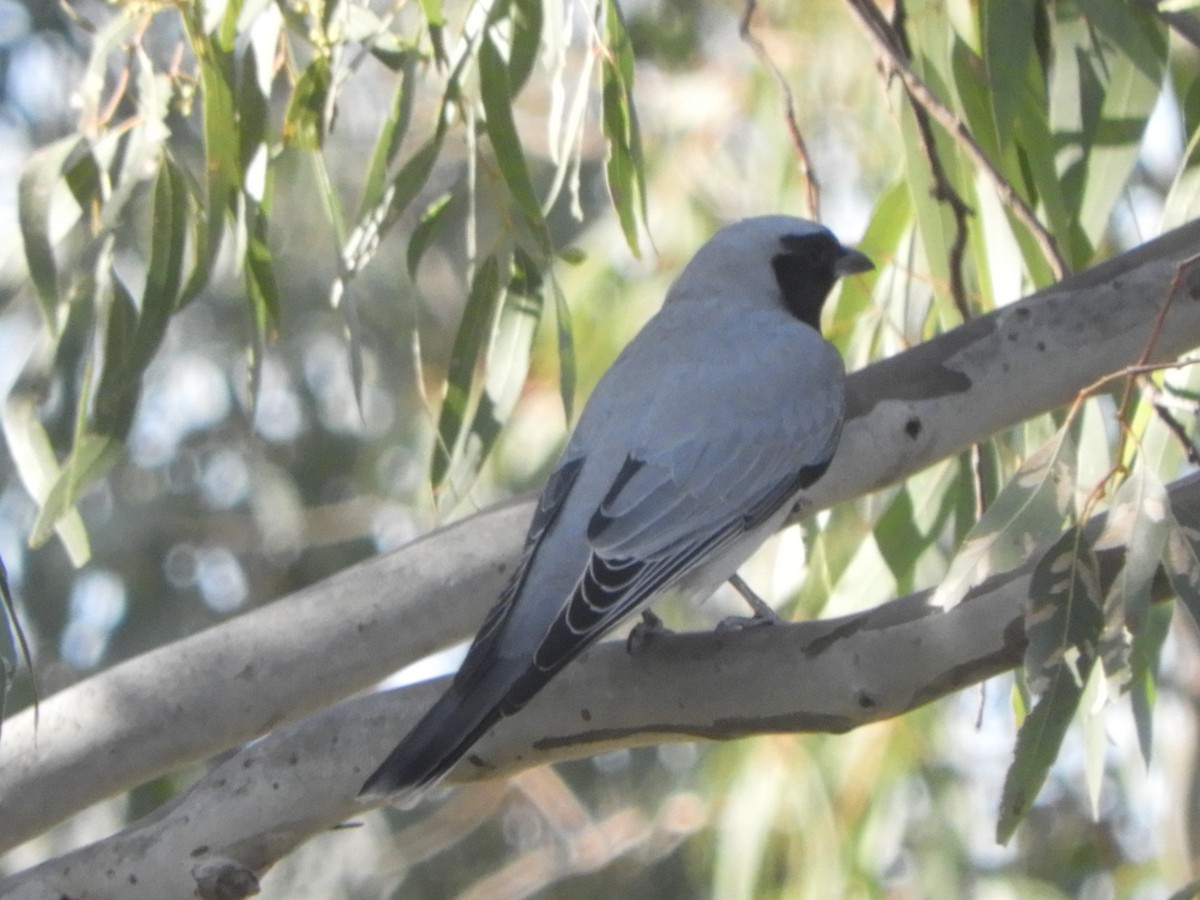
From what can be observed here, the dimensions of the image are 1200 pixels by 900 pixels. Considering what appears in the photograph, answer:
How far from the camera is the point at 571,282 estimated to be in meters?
4.48

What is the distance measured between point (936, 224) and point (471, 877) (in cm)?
381

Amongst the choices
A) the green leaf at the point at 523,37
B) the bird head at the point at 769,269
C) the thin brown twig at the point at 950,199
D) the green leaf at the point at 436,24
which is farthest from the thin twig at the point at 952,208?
the green leaf at the point at 436,24

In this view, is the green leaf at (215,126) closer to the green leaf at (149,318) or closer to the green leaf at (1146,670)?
the green leaf at (149,318)

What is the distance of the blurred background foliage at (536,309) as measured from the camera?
8.15 feet

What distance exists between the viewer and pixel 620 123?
2475 mm

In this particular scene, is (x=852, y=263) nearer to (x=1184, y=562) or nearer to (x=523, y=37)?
(x=523, y=37)

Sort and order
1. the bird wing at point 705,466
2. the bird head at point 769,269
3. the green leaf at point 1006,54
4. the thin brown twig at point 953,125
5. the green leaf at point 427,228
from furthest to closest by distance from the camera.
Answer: the bird head at point 769,269 < the green leaf at point 427,228 < the green leaf at point 1006,54 < the thin brown twig at point 953,125 < the bird wing at point 705,466

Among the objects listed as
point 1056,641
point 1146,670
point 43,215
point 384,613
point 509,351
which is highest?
point 43,215

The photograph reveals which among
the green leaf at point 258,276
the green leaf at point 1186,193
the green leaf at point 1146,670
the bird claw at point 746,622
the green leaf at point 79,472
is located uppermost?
the green leaf at point 258,276

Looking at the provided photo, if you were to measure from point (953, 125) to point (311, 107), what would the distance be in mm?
895

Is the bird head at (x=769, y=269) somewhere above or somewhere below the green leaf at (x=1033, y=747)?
above

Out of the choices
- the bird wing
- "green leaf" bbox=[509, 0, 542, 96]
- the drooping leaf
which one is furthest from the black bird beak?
the drooping leaf

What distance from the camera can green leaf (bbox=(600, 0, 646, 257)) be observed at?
244 centimetres

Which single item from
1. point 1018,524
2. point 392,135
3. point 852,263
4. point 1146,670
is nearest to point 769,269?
point 852,263
